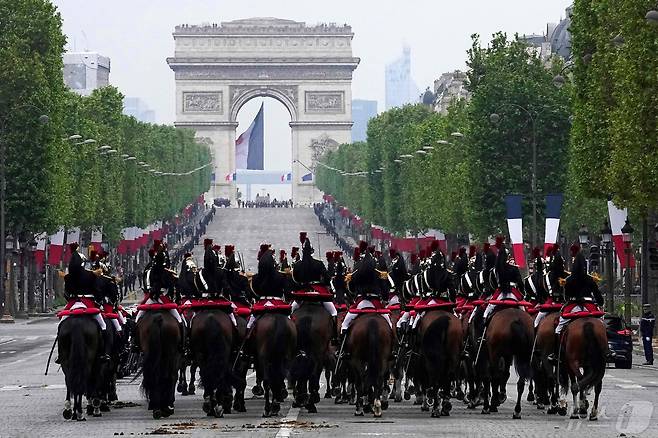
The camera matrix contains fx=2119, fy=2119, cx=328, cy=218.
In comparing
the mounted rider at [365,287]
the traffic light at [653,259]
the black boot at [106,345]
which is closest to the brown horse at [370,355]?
the mounted rider at [365,287]

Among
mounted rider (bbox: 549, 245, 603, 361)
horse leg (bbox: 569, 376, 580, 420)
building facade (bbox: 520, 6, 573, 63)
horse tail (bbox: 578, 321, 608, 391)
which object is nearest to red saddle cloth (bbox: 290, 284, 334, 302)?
mounted rider (bbox: 549, 245, 603, 361)

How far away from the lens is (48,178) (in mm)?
90750

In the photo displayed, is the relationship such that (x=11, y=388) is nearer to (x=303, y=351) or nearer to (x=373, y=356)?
(x=303, y=351)

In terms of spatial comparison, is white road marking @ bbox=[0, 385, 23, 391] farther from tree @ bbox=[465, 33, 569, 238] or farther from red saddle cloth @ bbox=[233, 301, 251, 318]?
tree @ bbox=[465, 33, 569, 238]

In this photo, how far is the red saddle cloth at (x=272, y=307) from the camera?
109 feet

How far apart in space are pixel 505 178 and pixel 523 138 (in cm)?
222

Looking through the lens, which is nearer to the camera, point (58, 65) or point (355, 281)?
point (355, 281)

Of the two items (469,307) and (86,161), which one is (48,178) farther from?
(469,307)

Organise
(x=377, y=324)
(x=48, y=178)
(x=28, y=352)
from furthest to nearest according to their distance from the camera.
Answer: (x=48, y=178)
(x=28, y=352)
(x=377, y=324)

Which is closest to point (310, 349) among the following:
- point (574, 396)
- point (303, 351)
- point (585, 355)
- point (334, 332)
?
point (303, 351)

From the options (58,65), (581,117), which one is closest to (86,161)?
(58,65)

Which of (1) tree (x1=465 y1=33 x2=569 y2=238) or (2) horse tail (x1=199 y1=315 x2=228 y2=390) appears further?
(1) tree (x1=465 y1=33 x2=569 y2=238)

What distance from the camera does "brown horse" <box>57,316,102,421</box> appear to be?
32.1 meters

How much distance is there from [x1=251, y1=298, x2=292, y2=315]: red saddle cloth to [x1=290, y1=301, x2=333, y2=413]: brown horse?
46cm
